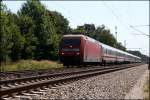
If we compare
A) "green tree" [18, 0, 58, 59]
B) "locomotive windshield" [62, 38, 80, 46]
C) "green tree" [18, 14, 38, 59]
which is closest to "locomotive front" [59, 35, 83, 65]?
"locomotive windshield" [62, 38, 80, 46]

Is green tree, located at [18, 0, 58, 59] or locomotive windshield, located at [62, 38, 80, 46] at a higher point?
green tree, located at [18, 0, 58, 59]

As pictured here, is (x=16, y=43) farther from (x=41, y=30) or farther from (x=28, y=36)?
(x=41, y=30)

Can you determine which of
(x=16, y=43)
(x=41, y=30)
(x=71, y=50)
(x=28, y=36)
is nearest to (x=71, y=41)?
(x=71, y=50)

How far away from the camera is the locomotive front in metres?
36.5

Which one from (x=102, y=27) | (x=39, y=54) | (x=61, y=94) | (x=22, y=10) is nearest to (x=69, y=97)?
(x=61, y=94)

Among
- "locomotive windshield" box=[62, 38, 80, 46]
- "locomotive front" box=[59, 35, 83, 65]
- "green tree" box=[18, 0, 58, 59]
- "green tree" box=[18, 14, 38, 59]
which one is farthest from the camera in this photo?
"green tree" box=[18, 0, 58, 59]

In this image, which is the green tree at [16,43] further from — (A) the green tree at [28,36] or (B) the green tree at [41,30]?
(B) the green tree at [41,30]

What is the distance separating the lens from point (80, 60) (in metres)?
36.5

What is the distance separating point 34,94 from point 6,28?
122 feet

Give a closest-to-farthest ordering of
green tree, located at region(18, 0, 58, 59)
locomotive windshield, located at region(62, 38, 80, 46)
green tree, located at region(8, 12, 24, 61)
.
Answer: locomotive windshield, located at region(62, 38, 80, 46), green tree, located at region(8, 12, 24, 61), green tree, located at region(18, 0, 58, 59)

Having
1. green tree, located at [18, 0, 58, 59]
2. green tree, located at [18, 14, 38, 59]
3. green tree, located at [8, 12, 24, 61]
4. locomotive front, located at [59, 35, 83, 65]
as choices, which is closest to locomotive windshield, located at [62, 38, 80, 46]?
locomotive front, located at [59, 35, 83, 65]

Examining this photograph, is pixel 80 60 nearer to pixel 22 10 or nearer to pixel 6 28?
pixel 6 28

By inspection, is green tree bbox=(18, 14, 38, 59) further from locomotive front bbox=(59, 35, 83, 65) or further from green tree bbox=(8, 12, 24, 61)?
locomotive front bbox=(59, 35, 83, 65)

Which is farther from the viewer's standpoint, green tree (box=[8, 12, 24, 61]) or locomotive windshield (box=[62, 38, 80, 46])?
green tree (box=[8, 12, 24, 61])
